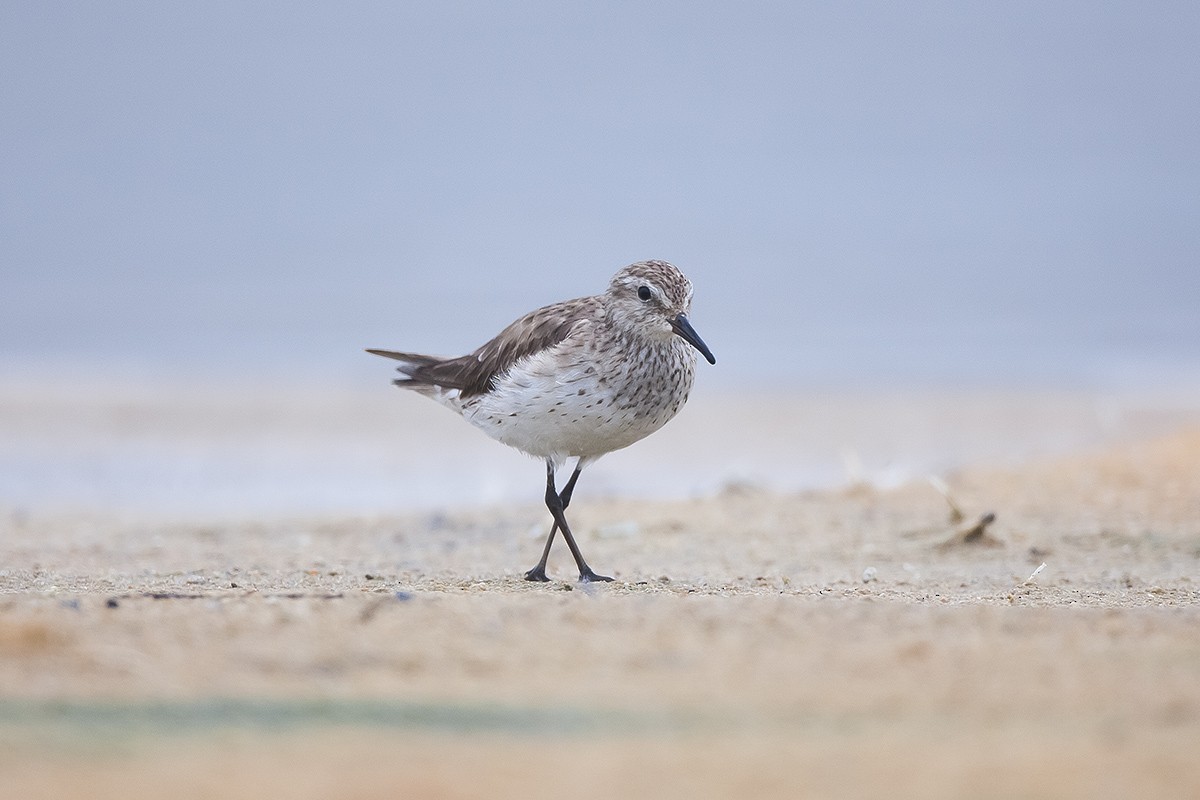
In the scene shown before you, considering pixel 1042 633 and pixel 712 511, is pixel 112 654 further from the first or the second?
pixel 712 511

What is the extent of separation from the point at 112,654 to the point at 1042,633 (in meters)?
2.91

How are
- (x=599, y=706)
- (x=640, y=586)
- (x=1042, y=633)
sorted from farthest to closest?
(x=640, y=586), (x=1042, y=633), (x=599, y=706)

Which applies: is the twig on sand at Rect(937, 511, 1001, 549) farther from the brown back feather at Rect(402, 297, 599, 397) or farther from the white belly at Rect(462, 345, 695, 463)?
the brown back feather at Rect(402, 297, 599, 397)

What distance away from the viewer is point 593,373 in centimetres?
700

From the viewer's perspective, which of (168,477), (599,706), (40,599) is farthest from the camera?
(168,477)

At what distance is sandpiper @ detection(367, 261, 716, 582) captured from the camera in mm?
7023

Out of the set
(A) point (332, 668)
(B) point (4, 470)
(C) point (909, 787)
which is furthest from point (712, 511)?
(B) point (4, 470)

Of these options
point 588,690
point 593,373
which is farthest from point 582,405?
point 588,690

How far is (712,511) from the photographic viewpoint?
33.1 feet

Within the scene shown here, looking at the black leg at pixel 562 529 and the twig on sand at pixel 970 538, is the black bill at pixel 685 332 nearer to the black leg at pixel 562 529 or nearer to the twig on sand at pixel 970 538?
the black leg at pixel 562 529

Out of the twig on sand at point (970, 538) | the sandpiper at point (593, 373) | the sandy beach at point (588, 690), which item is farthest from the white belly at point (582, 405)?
the twig on sand at point (970, 538)

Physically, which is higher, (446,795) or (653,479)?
(653,479)

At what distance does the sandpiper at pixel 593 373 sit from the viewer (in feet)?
23.0

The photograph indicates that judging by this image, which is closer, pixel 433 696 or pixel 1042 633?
pixel 433 696
